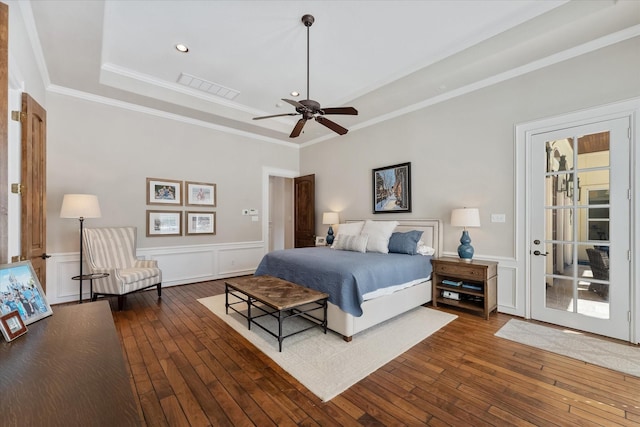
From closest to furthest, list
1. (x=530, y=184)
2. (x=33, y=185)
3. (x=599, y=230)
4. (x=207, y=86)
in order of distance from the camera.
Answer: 1. (x=33, y=185)
2. (x=599, y=230)
3. (x=530, y=184)
4. (x=207, y=86)

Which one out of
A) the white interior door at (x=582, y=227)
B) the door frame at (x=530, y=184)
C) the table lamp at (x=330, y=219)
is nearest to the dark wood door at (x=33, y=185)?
the table lamp at (x=330, y=219)

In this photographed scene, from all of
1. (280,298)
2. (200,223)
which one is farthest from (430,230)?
(200,223)

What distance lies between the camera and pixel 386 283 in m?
3.16

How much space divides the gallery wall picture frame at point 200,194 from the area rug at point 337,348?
238cm

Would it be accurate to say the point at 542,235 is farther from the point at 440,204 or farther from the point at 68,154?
the point at 68,154

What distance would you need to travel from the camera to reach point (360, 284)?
112 inches

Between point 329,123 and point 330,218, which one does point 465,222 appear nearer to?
point 329,123

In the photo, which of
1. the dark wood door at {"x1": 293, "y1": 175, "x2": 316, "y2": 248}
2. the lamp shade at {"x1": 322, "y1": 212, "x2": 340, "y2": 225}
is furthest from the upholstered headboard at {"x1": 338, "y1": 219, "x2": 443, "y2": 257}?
the dark wood door at {"x1": 293, "y1": 175, "x2": 316, "y2": 248}

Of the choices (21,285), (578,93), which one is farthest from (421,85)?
(21,285)

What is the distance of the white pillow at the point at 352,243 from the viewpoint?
4.16 metres

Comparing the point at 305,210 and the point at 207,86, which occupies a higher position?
the point at 207,86

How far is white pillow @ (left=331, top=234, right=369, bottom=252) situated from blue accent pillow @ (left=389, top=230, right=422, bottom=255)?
15.7 inches

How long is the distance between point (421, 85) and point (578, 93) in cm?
169

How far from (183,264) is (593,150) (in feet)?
19.5
